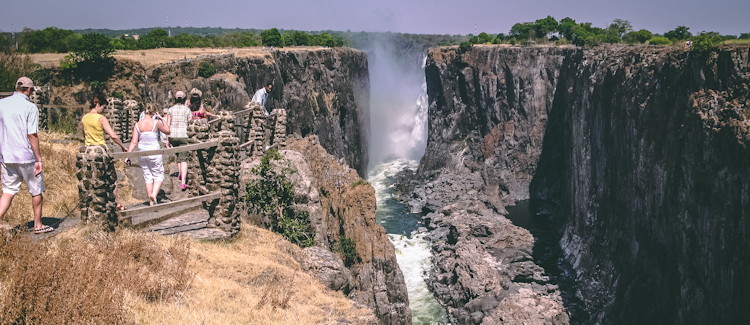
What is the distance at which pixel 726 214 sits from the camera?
25.6 m

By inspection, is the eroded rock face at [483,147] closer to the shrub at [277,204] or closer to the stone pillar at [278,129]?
the stone pillar at [278,129]

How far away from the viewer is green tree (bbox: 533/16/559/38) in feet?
318

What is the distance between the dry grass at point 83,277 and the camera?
7.94 m

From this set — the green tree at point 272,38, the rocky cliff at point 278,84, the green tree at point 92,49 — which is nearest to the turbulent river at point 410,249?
the rocky cliff at point 278,84

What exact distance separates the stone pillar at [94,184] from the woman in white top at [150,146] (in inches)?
68.8

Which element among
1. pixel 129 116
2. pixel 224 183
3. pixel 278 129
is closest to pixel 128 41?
pixel 129 116

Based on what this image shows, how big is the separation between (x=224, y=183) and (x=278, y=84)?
37825 millimetres

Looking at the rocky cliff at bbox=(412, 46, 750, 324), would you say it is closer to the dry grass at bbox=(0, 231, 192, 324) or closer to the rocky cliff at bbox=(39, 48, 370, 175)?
the rocky cliff at bbox=(39, 48, 370, 175)

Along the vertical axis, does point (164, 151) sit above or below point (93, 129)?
below

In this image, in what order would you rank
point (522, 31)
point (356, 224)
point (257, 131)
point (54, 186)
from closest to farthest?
point (54, 186) → point (257, 131) → point (356, 224) → point (522, 31)

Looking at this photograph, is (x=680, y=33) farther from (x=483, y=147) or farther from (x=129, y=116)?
(x=129, y=116)

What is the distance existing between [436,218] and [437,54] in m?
36.1

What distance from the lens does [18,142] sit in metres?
10.8

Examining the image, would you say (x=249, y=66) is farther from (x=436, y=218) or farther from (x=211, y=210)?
(x=211, y=210)
